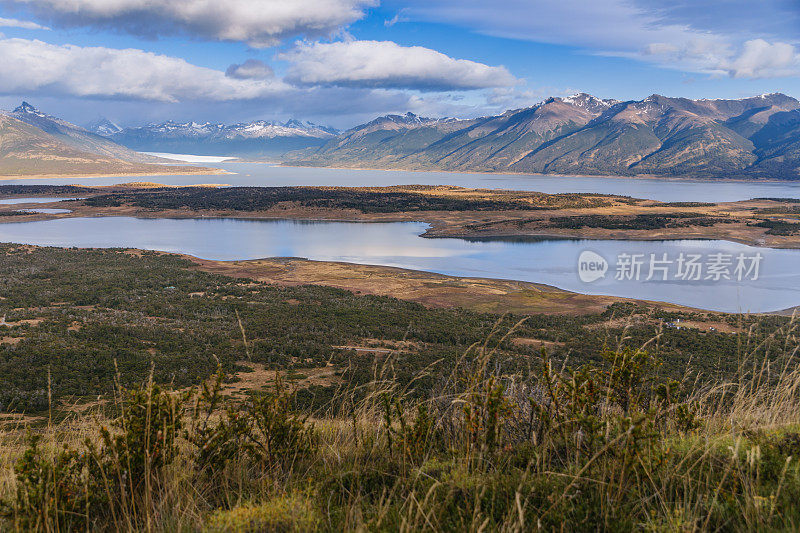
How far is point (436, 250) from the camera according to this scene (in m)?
57.4

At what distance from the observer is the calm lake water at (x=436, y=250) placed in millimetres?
38062

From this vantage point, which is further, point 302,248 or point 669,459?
point 302,248

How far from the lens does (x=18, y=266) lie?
1602 inches

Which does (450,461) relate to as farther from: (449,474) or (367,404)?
(367,404)

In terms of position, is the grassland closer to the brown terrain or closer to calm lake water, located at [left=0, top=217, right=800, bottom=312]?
calm lake water, located at [left=0, top=217, right=800, bottom=312]

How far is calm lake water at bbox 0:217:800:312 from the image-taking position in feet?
125

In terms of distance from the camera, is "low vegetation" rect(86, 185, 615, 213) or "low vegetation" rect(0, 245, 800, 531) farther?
"low vegetation" rect(86, 185, 615, 213)

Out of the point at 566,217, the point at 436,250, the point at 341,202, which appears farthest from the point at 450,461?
the point at 341,202

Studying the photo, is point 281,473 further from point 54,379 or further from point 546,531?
point 54,379

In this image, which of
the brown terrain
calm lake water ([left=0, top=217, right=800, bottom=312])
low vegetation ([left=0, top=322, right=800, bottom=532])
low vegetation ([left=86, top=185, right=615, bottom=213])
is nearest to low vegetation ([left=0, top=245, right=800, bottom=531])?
low vegetation ([left=0, top=322, right=800, bottom=532])

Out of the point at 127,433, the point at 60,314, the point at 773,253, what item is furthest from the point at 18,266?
the point at 773,253

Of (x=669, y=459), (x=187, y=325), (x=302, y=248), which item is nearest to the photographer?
(x=669, y=459)

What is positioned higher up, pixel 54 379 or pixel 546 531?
pixel 546 531

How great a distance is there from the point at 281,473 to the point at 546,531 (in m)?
1.86
